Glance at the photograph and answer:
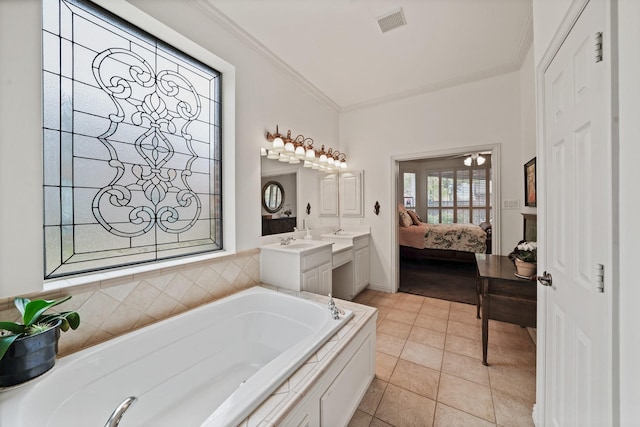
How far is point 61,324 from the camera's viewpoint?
105cm

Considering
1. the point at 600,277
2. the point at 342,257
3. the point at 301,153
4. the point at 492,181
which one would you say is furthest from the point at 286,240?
the point at 492,181

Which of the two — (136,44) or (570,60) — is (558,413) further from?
(136,44)

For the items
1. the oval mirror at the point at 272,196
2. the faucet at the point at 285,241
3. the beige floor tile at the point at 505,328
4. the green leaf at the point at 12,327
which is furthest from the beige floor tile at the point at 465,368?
the green leaf at the point at 12,327

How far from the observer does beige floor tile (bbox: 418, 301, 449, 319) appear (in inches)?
105

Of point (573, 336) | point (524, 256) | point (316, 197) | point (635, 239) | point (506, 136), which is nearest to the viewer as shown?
point (635, 239)

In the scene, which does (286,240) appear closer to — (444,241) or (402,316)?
(402,316)

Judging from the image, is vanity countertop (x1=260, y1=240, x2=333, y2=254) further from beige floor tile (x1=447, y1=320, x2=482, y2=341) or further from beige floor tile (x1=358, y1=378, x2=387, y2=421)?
beige floor tile (x1=447, y1=320, x2=482, y2=341)

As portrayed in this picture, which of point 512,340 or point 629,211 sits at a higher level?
point 629,211

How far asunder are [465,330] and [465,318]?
0.92 ft

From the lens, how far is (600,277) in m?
0.76

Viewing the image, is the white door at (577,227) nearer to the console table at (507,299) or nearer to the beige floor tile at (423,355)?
the console table at (507,299)

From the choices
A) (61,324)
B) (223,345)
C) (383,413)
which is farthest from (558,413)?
(61,324)

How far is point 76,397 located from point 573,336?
2.16 metres

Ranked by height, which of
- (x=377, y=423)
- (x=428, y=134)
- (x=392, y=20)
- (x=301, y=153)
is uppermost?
(x=392, y=20)
